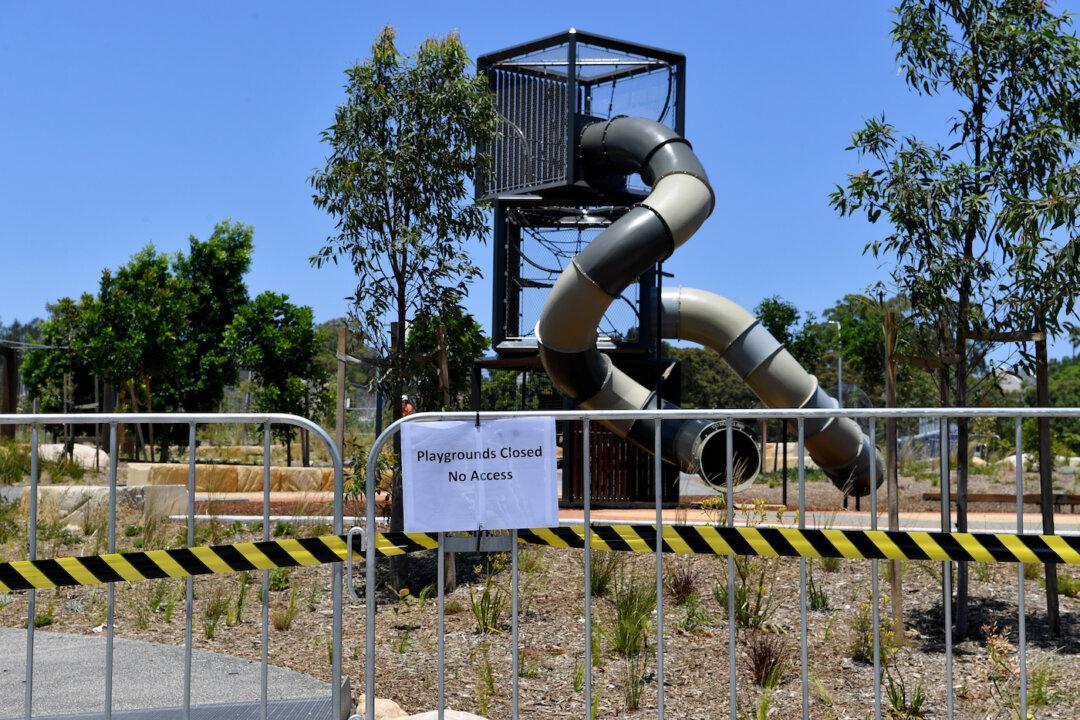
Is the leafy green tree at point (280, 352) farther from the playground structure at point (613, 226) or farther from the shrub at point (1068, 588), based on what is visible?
the shrub at point (1068, 588)

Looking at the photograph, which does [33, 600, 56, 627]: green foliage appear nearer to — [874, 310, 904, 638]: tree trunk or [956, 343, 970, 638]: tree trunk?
[874, 310, 904, 638]: tree trunk

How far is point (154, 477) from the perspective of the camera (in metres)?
13.5

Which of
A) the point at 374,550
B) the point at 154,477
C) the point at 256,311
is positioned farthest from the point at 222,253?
the point at 374,550

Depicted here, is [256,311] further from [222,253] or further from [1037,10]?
[1037,10]

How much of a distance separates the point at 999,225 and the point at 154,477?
10.3 meters

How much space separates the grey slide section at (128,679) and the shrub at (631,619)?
76.2 inches

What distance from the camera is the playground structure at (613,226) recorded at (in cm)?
1277

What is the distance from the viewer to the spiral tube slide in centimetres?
1242

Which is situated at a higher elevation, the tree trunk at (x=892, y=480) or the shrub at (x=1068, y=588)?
the tree trunk at (x=892, y=480)

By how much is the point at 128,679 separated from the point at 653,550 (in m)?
3.55

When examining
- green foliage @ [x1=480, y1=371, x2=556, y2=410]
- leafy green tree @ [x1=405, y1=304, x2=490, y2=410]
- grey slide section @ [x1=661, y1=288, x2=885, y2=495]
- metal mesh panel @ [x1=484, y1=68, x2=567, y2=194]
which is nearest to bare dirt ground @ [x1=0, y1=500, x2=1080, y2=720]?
leafy green tree @ [x1=405, y1=304, x2=490, y2=410]

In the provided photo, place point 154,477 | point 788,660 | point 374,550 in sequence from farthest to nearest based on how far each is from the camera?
Result: point 154,477 < point 788,660 < point 374,550

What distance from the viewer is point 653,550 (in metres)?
4.63

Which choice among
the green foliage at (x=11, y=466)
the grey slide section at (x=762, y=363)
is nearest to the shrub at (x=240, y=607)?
the green foliage at (x=11, y=466)
